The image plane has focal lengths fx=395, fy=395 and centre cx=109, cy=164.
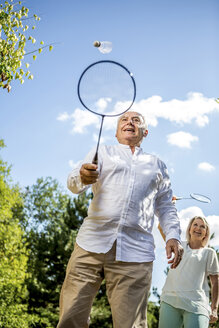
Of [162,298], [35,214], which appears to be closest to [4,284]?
[162,298]

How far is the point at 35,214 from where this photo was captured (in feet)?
94.7

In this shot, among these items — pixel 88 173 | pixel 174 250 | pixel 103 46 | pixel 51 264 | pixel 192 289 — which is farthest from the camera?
pixel 51 264

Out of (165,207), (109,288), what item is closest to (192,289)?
(165,207)

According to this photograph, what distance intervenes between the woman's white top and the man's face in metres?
1.88

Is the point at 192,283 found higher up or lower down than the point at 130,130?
lower down

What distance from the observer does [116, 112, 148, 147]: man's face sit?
3160mm

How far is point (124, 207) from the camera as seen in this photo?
8.75ft

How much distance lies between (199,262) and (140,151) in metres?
1.98

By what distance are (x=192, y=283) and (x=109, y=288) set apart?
195 centimetres

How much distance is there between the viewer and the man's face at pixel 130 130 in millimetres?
3160

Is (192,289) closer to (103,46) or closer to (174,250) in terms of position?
(174,250)

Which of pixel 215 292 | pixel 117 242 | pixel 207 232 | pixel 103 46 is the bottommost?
pixel 215 292

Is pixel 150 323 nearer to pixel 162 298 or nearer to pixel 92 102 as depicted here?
pixel 162 298

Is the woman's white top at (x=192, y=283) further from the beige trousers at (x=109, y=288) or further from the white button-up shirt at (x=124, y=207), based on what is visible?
the beige trousers at (x=109, y=288)
